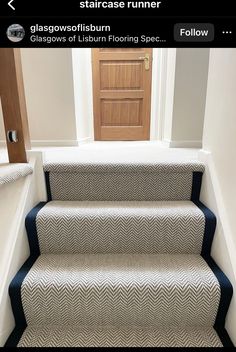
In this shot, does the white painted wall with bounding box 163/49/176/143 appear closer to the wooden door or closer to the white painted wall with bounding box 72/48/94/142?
the wooden door

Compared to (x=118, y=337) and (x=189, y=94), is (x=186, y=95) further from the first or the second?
(x=118, y=337)

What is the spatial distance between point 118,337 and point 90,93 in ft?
8.40

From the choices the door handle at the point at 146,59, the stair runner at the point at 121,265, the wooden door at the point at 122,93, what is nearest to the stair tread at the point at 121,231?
the stair runner at the point at 121,265

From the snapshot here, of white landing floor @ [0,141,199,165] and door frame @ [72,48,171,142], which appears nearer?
white landing floor @ [0,141,199,165]

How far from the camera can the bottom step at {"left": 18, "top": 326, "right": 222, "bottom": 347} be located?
32.3 inches

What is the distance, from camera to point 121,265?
981 mm

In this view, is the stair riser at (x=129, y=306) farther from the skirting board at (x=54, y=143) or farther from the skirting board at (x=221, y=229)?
the skirting board at (x=54, y=143)

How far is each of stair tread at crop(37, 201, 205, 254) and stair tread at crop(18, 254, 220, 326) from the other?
0.55 ft

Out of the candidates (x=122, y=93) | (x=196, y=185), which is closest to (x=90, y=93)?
(x=122, y=93)

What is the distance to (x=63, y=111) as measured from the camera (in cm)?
224

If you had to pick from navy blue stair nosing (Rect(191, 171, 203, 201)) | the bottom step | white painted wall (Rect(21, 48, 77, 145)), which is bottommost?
the bottom step

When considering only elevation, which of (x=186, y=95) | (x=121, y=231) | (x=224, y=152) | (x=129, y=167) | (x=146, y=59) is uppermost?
(x=146, y=59)

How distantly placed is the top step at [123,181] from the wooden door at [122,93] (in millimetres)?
1754

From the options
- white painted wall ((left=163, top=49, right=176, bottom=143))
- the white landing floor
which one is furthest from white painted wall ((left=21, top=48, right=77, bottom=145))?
white painted wall ((left=163, top=49, right=176, bottom=143))
